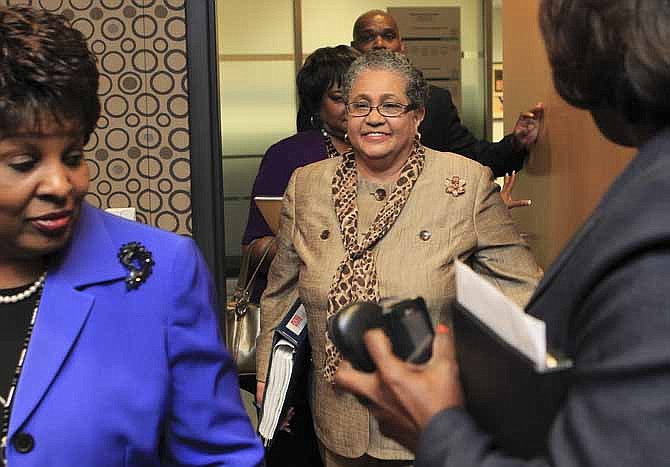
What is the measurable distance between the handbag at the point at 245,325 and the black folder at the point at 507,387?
222cm

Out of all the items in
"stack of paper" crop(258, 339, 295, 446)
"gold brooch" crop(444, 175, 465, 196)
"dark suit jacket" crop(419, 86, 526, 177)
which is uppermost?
"dark suit jacket" crop(419, 86, 526, 177)

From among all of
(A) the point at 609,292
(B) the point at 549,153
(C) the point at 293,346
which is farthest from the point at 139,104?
(A) the point at 609,292

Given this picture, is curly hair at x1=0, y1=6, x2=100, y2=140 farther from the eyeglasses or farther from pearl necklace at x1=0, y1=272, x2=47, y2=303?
the eyeglasses

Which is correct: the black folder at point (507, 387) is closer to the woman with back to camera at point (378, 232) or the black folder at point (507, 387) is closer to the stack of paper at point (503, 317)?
the stack of paper at point (503, 317)

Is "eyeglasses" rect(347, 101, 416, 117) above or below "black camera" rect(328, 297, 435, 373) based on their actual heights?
above

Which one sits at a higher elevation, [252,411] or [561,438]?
[561,438]

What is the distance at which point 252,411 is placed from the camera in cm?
396

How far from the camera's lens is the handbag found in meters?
3.33

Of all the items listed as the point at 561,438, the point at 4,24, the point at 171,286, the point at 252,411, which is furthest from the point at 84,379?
the point at 252,411

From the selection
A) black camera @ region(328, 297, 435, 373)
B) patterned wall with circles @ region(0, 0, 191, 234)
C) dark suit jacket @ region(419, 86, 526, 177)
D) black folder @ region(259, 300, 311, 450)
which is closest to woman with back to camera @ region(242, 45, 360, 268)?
patterned wall with circles @ region(0, 0, 191, 234)

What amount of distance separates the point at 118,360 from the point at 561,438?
737 mm

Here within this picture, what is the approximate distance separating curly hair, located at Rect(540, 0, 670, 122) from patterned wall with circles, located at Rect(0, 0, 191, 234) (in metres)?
2.55

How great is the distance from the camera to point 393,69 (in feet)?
9.94

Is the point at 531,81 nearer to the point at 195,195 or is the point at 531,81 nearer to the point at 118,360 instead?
the point at 195,195
